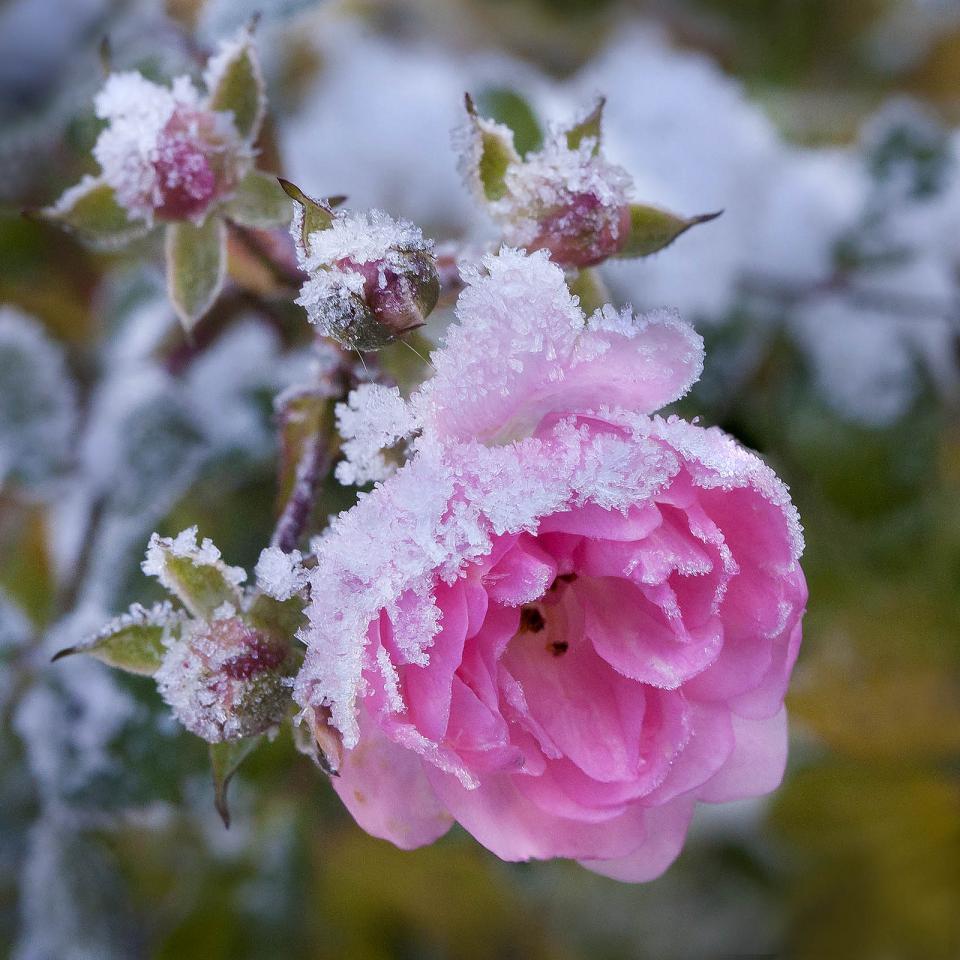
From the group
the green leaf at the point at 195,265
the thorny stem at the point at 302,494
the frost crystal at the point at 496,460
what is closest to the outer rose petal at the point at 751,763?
the frost crystal at the point at 496,460

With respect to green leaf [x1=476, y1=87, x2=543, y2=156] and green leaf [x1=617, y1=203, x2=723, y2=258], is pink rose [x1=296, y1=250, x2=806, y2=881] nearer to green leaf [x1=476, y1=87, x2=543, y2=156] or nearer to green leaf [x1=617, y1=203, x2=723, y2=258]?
green leaf [x1=617, y1=203, x2=723, y2=258]

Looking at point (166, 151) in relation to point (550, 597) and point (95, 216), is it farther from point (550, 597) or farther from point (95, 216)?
point (550, 597)

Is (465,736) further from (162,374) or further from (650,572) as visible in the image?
(162,374)

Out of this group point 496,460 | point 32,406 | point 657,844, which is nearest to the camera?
point 496,460

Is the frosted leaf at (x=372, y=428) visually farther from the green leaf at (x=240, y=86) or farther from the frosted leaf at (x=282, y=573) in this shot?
the green leaf at (x=240, y=86)

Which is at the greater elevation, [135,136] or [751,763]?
[135,136]

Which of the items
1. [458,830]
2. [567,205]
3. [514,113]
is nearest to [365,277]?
[567,205]
